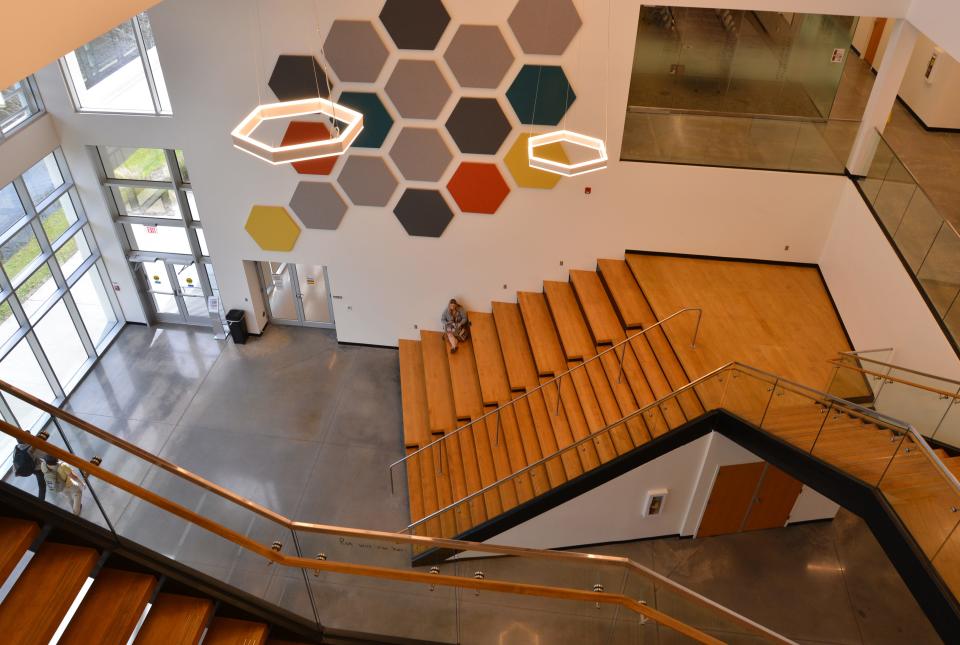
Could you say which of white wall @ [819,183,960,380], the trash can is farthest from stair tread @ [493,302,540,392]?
the trash can

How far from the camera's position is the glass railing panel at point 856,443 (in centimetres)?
607

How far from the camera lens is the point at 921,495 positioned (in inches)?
223

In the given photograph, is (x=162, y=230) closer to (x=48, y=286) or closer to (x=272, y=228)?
(x=48, y=286)

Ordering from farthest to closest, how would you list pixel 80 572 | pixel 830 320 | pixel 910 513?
pixel 830 320, pixel 910 513, pixel 80 572

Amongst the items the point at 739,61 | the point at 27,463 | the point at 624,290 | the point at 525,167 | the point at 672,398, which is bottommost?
the point at 27,463

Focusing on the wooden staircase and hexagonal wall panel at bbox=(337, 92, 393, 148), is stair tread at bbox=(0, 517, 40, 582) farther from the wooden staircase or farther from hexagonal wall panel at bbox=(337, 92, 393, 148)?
hexagonal wall panel at bbox=(337, 92, 393, 148)

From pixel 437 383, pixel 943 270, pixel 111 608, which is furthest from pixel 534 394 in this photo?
pixel 111 608

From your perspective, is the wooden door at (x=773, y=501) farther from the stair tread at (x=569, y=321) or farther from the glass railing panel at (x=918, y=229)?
the glass railing panel at (x=918, y=229)

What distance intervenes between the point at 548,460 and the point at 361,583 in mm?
3296

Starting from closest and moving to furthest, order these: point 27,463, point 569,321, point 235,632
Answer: point 27,463
point 235,632
point 569,321

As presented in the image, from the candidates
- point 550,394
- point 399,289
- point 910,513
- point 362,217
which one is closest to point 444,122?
point 362,217

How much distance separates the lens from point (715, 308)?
8.62 metres

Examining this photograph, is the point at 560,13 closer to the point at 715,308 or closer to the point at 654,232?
the point at 654,232

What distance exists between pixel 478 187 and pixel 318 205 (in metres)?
2.18
